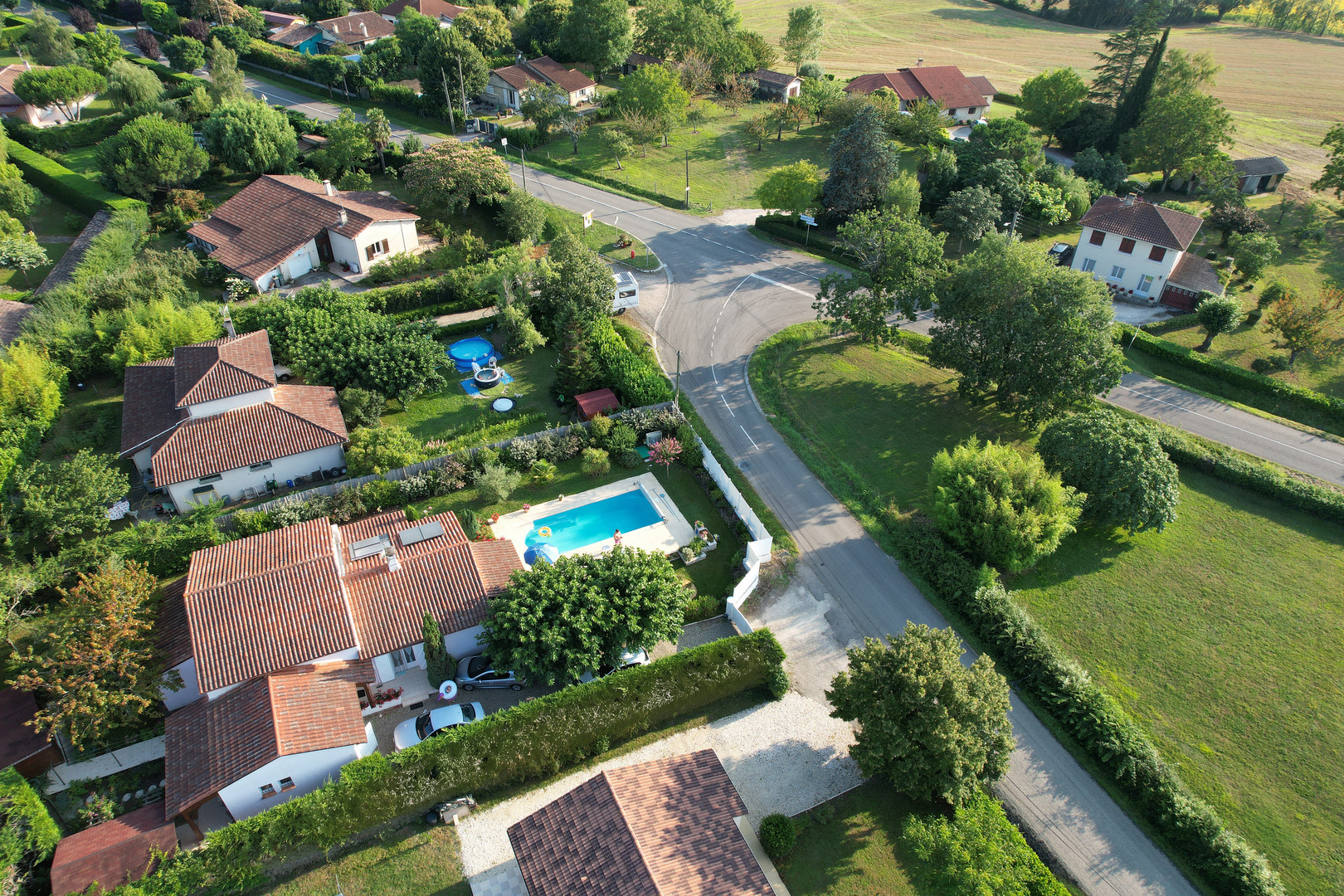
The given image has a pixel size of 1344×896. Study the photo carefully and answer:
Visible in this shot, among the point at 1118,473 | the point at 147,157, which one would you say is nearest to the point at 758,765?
the point at 1118,473

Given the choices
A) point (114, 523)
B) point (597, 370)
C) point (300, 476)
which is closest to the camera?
point (114, 523)

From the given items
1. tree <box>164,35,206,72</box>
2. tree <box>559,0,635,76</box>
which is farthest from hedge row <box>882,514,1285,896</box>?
tree <box>164,35,206,72</box>

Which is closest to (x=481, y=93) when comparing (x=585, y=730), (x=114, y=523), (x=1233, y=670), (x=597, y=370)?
(x=597, y=370)

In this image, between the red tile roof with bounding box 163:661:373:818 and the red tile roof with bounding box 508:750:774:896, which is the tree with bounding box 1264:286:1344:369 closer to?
the red tile roof with bounding box 508:750:774:896

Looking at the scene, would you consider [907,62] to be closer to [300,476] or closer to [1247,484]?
[1247,484]

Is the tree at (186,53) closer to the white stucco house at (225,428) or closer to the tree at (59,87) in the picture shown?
the tree at (59,87)

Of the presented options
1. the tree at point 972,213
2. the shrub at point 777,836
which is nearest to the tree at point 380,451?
the shrub at point 777,836
